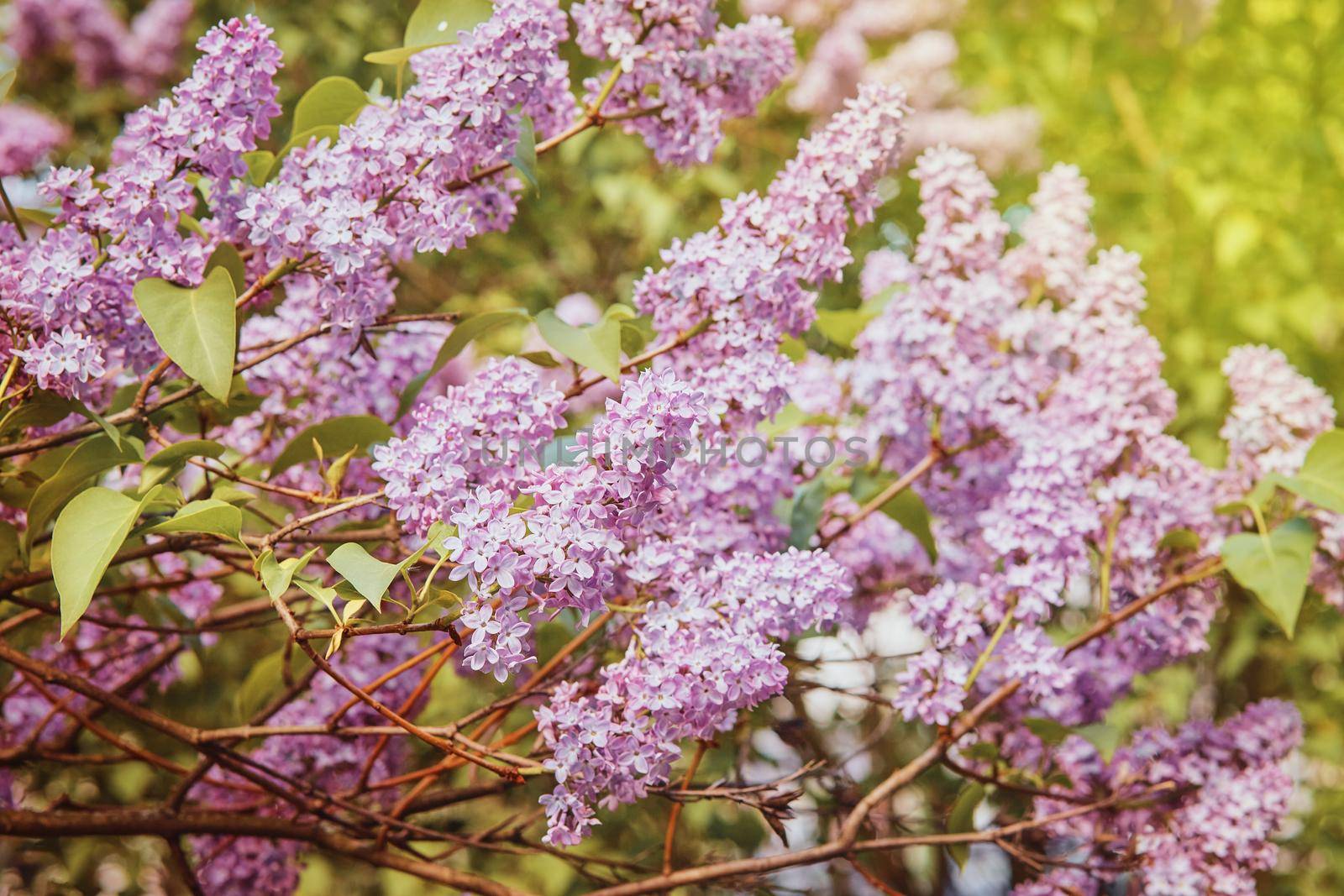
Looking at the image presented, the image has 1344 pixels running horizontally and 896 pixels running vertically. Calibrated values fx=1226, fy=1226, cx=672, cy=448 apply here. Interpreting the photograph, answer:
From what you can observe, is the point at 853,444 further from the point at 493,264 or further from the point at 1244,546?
the point at 493,264

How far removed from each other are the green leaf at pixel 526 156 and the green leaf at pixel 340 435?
0.22 m

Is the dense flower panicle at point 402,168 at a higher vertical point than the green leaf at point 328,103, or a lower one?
lower

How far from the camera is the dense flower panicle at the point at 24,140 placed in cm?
199

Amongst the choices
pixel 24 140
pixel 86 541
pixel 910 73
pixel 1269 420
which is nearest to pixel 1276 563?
pixel 1269 420

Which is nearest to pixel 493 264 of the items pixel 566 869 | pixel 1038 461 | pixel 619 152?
pixel 619 152

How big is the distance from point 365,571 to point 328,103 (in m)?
0.47

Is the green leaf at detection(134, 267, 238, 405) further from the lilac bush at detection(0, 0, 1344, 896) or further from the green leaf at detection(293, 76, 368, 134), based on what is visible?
the green leaf at detection(293, 76, 368, 134)

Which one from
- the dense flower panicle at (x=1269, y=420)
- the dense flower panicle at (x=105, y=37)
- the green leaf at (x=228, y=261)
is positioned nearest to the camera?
the green leaf at (x=228, y=261)

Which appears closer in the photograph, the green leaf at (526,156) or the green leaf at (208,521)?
the green leaf at (208,521)

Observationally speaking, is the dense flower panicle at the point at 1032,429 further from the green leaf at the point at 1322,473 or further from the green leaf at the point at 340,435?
the green leaf at the point at 340,435

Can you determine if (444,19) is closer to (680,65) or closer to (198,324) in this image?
(680,65)

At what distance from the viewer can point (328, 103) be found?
97cm

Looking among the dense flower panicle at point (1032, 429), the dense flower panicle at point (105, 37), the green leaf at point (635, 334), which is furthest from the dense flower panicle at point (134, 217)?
the dense flower panicle at point (105, 37)

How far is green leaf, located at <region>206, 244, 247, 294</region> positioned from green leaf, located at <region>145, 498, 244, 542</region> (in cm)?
20
